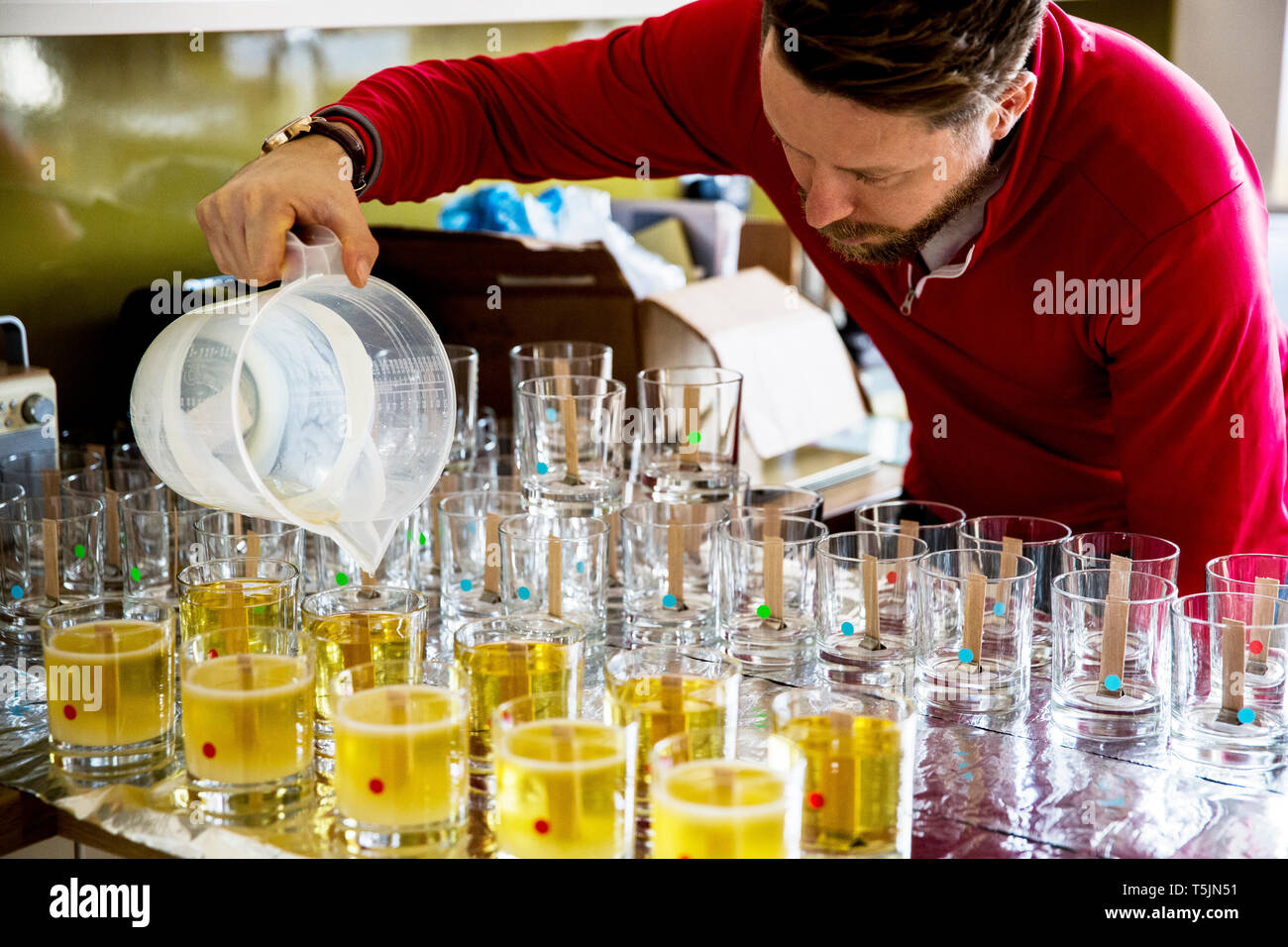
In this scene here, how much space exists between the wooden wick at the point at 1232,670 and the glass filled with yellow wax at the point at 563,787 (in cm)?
54

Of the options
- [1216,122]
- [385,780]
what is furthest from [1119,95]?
[385,780]

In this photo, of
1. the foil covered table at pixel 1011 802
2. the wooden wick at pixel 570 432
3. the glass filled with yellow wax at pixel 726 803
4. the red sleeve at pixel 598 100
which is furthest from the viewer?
the red sleeve at pixel 598 100

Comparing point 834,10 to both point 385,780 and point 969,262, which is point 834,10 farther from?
point 385,780

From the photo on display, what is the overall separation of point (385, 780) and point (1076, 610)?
654mm

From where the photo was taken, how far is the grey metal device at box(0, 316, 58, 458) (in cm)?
185

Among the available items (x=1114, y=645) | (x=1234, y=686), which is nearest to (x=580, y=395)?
(x=1114, y=645)

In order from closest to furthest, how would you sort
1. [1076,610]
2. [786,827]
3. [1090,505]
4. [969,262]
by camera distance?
1. [786,827]
2. [1076,610]
3. [969,262]
4. [1090,505]

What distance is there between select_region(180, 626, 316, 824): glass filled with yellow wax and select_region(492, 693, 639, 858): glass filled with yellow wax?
0.64 feet

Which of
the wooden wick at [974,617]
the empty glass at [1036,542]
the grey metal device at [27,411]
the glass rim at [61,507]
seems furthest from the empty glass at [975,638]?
the grey metal device at [27,411]

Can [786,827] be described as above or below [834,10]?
below

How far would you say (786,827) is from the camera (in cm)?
101

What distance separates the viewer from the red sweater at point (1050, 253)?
154 centimetres

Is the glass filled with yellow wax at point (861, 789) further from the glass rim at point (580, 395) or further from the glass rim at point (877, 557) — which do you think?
the glass rim at point (580, 395)
